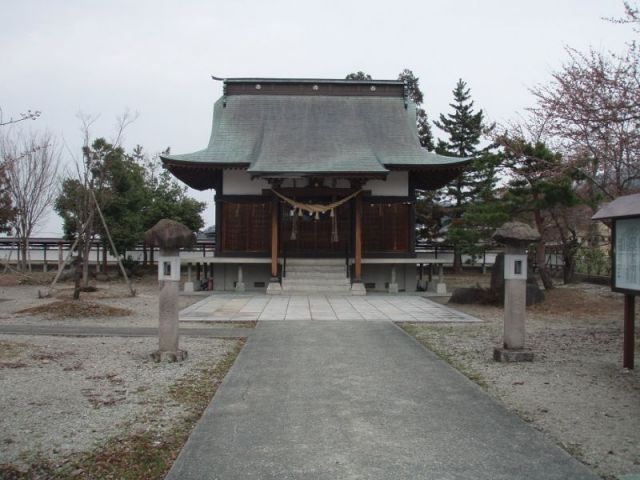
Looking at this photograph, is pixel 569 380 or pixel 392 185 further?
pixel 392 185

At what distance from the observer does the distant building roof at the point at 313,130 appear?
16.5 metres

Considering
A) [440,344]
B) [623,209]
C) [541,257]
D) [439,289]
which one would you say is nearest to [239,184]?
[439,289]

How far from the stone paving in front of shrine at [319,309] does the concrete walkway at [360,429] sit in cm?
434

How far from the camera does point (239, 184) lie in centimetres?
1788

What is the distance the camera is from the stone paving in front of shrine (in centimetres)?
1095

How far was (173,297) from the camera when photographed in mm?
6930

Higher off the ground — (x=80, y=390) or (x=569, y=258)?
(x=569, y=258)

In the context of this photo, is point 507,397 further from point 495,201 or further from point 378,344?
point 495,201

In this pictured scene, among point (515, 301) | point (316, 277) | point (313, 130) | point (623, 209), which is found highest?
point (313, 130)

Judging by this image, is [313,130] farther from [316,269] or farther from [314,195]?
[316,269]

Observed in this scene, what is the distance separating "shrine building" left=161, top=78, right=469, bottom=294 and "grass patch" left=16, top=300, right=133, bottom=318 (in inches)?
236

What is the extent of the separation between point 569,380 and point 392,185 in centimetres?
1265

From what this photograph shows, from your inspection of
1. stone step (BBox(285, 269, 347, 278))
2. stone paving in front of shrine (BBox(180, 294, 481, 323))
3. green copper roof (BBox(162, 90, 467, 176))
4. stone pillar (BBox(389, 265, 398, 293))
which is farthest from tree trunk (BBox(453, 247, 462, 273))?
stone paving in front of shrine (BBox(180, 294, 481, 323))

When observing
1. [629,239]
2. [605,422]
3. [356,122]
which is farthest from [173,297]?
[356,122]
